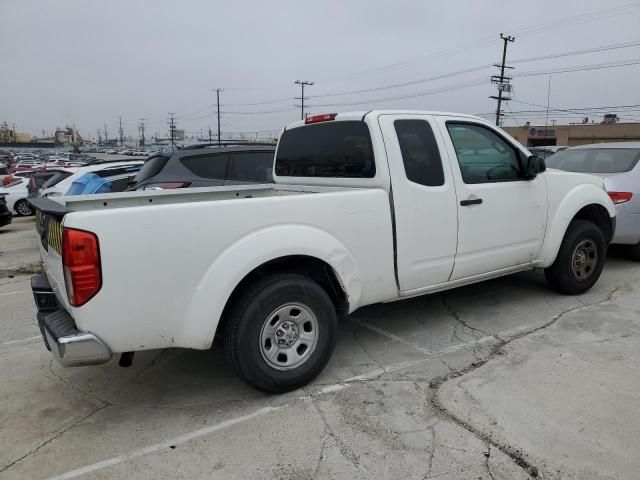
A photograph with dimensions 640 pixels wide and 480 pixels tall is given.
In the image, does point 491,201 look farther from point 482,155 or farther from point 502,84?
point 502,84

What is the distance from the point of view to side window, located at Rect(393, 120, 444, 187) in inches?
151

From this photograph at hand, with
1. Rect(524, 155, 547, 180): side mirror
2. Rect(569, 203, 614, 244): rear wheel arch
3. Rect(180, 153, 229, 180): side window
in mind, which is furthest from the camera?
Rect(180, 153, 229, 180): side window

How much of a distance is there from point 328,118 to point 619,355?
9.79ft

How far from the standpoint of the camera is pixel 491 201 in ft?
14.0

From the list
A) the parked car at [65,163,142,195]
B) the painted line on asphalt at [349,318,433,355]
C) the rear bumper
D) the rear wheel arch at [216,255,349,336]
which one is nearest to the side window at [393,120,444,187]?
the rear wheel arch at [216,255,349,336]

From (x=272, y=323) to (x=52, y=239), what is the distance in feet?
4.73

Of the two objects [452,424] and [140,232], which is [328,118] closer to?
[140,232]

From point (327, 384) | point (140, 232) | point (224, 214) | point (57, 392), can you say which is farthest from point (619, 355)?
point (57, 392)

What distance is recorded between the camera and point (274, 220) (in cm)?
313

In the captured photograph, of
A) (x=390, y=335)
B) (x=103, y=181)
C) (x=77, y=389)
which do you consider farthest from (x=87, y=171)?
(x=390, y=335)

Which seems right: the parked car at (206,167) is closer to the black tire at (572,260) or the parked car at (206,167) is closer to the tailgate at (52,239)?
the tailgate at (52,239)

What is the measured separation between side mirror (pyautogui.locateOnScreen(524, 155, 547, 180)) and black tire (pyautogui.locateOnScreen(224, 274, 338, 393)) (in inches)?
93.5

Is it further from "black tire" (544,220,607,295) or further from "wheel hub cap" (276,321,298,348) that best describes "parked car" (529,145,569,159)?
"wheel hub cap" (276,321,298,348)

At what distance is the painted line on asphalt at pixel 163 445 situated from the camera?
2.60m
